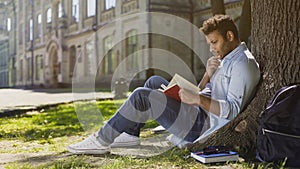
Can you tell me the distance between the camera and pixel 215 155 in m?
3.00

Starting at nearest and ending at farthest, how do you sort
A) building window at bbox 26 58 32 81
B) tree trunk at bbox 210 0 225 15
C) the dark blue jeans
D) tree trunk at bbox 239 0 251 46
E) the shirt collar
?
the shirt collar, the dark blue jeans, tree trunk at bbox 210 0 225 15, tree trunk at bbox 239 0 251 46, building window at bbox 26 58 32 81

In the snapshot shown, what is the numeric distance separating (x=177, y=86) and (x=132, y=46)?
20.2 m

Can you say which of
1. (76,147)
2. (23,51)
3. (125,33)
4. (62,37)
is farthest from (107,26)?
(76,147)

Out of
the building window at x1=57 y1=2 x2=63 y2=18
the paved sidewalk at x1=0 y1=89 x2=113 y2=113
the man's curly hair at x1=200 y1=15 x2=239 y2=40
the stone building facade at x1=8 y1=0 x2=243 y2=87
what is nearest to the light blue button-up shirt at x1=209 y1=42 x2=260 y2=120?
the man's curly hair at x1=200 y1=15 x2=239 y2=40

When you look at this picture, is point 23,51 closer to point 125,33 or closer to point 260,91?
point 125,33

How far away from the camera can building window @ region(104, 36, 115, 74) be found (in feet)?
80.5

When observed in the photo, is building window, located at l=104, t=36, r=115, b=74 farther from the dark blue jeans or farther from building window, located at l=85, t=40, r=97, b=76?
the dark blue jeans

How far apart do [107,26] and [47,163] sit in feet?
72.2

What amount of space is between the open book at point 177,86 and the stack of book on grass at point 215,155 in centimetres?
51

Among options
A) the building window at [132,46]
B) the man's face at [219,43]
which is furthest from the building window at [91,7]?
the man's face at [219,43]

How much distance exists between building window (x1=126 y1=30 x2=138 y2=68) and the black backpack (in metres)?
19.3

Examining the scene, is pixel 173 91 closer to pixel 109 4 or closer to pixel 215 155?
pixel 215 155

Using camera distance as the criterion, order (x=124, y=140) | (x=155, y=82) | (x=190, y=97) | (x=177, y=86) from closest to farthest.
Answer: (x=190, y=97), (x=177, y=86), (x=124, y=140), (x=155, y=82)

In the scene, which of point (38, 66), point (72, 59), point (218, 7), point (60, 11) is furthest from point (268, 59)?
point (38, 66)
